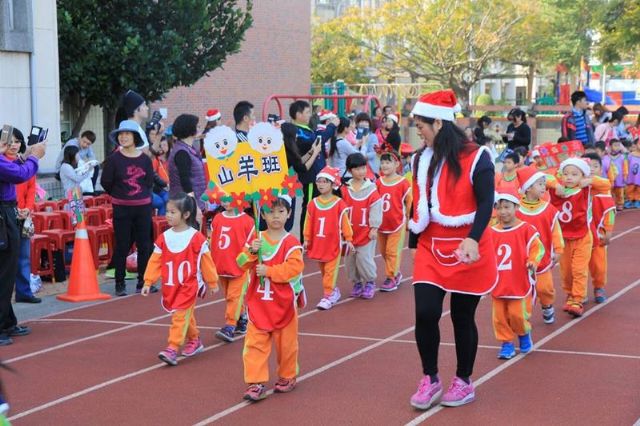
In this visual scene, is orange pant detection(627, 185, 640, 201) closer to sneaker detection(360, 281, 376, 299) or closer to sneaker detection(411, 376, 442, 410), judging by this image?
sneaker detection(360, 281, 376, 299)

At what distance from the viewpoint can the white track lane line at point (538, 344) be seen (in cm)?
618

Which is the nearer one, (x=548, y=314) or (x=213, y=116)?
(x=548, y=314)

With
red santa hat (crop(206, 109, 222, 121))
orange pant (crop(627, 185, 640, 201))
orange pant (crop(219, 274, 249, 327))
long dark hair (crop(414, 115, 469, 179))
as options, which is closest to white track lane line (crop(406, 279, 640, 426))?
long dark hair (crop(414, 115, 469, 179))

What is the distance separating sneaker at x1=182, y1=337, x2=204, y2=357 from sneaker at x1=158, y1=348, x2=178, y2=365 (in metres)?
0.26

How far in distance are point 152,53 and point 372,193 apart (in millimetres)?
9762

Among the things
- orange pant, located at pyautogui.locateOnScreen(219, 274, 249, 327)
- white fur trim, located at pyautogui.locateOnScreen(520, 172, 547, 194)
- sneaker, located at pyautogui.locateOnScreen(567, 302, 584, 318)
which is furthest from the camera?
sneaker, located at pyautogui.locateOnScreen(567, 302, 584, 318)

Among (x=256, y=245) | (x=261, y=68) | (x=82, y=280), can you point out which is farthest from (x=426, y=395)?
(x=261, y=68)

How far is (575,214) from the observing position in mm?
9117

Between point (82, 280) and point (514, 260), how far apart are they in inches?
193

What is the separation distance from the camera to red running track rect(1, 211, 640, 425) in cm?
626

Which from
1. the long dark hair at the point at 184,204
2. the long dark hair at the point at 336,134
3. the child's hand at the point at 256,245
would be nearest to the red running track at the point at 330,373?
the child's hand at the point at 256,245

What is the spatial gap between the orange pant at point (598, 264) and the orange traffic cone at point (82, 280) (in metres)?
5.03

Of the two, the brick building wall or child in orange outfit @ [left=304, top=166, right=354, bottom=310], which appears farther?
the brick building wall

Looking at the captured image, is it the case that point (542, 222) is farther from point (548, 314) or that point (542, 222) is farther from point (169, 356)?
point (169, 356)
